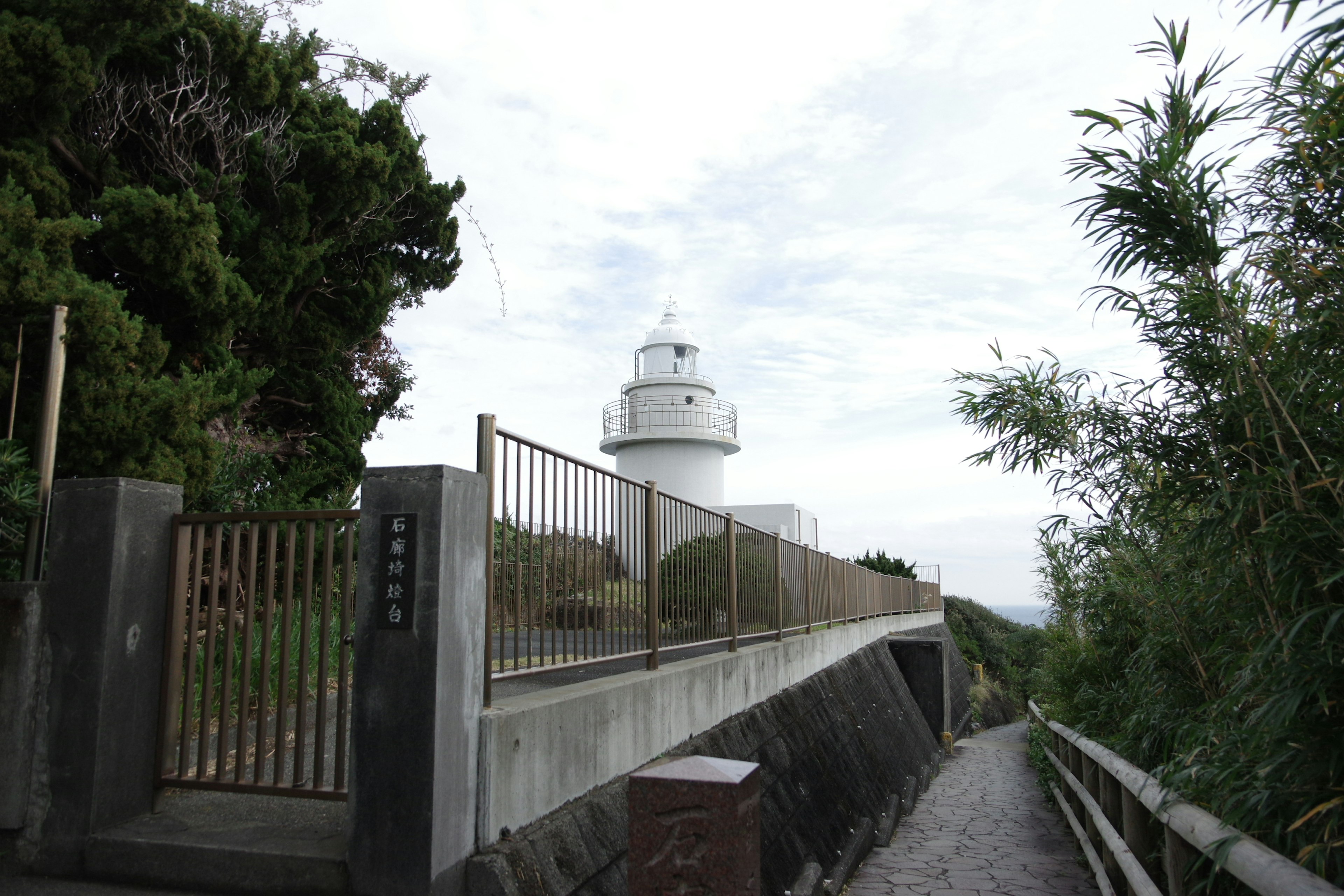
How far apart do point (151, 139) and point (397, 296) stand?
3.33 metres

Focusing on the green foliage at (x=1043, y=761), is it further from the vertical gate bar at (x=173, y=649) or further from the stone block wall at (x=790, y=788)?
the vertical gate bar at (x=173, y=649)

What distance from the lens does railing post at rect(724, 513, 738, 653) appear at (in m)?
7.07

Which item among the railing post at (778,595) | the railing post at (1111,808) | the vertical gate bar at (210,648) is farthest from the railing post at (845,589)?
the vertical gate bar at (210,648)

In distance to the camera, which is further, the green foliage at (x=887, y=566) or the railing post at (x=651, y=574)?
the green foliage at (x=887, y=566)

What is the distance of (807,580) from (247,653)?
25.5 ft

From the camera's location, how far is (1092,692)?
299 inches

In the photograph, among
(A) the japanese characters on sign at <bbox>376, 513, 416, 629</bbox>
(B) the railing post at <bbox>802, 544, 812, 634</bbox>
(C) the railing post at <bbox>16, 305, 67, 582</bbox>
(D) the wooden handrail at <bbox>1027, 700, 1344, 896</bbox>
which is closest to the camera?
(D) the wooden handrail at <bbox>1027, 700, 1344, 896</bbox>

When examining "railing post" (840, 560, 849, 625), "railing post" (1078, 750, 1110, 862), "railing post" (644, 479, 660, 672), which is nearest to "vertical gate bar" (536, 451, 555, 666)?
"railing post" (644, 479, 660, 672)

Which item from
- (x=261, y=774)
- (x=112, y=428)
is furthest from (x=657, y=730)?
(x=112, y=428)

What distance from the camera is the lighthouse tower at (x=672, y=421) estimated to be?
85.4ft

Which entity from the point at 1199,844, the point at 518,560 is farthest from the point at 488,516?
the point at 1199,844

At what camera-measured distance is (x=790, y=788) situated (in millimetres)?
6637

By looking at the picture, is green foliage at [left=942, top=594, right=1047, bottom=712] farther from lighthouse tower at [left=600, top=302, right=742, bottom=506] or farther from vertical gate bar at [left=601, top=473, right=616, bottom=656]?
vertical gate bar at [left=601, top=473, right=616, bottom=656]

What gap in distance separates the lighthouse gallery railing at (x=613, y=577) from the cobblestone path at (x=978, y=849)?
2123 millimetres
